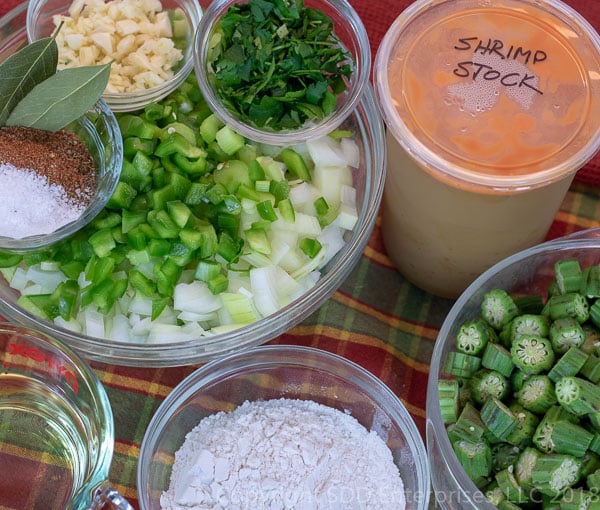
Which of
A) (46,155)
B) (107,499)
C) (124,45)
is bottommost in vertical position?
(107,499)

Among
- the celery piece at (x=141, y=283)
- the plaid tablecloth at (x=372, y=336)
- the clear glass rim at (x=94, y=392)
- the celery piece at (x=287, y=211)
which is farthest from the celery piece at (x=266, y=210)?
the clear glass rim at (x=94, y=392)

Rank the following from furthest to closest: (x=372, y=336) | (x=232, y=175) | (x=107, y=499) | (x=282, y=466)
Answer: (x=372, y=336), (x=232, y=175), (x=282, y=466), (x=107, y=499)

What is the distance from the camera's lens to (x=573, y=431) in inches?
70.7

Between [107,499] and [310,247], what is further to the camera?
[310,247]

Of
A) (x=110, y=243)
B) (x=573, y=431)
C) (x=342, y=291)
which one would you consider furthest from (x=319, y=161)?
(x=573, y=431)

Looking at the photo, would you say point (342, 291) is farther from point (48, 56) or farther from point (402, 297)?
point (48, 56)

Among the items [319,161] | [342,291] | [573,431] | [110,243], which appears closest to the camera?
[573,431]

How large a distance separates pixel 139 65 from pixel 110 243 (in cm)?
47

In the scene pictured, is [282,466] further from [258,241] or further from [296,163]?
[296,163]

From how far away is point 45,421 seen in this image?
82.6 inches

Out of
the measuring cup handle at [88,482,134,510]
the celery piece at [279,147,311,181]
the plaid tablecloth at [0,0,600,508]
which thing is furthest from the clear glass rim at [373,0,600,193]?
the measuring cup handle at [88,482,134,510]

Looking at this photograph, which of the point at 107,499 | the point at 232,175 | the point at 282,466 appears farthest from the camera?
the point at 232,175

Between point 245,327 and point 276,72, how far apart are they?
0.58m

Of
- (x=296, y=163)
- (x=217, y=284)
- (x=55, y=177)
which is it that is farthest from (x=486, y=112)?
(x=55, y=177)
